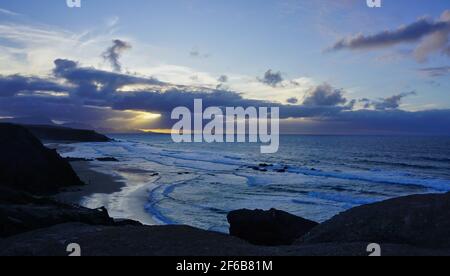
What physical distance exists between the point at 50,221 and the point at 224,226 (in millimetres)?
11551

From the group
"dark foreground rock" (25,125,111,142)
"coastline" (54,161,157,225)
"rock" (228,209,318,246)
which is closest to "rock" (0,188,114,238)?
"rock" (228,209,318,246)

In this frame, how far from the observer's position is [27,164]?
29.3 m

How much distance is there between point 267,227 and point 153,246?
8.64 meters

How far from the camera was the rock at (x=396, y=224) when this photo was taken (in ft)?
36.3

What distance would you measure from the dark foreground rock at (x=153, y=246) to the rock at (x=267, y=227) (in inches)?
239

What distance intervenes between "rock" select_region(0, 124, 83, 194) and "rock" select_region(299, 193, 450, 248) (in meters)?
22.6

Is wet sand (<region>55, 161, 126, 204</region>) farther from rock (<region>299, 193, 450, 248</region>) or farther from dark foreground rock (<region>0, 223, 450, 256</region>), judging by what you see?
rock (<region>299, 193, 450, 248</region>)

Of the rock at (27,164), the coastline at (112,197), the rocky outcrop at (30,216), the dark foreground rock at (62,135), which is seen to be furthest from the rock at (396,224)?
the dark foreground rock at (62,135)

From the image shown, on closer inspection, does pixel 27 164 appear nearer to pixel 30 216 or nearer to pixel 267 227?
pixel 30 216

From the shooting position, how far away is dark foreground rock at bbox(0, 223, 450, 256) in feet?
30.4

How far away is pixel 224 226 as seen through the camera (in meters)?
23.1

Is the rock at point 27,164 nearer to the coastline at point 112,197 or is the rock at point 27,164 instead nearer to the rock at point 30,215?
the coastline at point 112,197
